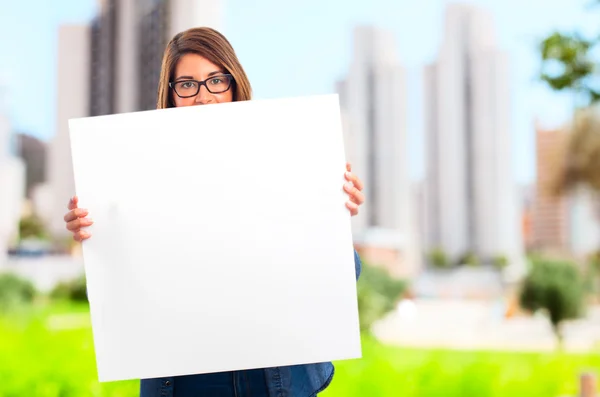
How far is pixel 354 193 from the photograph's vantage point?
3.06 feet

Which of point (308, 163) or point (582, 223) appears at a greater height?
point (308, 163)

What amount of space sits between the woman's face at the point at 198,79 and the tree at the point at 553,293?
8042mm

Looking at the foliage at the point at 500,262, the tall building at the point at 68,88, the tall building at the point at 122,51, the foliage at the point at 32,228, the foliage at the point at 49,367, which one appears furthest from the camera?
the foliage at the point at 500,262

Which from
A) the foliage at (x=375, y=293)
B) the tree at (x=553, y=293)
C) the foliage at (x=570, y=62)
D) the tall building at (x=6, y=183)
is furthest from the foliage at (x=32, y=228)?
the foliage at (x=570, y=62)

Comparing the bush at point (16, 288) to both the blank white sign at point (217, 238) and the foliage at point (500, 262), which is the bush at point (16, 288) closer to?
the blank white sign at point (217, 238)

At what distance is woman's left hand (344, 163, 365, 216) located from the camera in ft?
3.05

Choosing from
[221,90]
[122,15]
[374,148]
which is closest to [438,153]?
[374,148]

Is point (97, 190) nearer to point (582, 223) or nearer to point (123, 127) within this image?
point (123, 127)

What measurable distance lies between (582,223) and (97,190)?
41751mm

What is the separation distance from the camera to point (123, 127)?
0.93 m

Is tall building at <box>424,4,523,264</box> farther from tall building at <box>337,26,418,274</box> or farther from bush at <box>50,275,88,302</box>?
bush at <box>50,275,88,302</box>

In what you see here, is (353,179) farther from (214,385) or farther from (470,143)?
(470,143)

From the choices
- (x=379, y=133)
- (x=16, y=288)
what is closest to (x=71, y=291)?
(x=16, y=288)

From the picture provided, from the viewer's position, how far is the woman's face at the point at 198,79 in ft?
3.23
